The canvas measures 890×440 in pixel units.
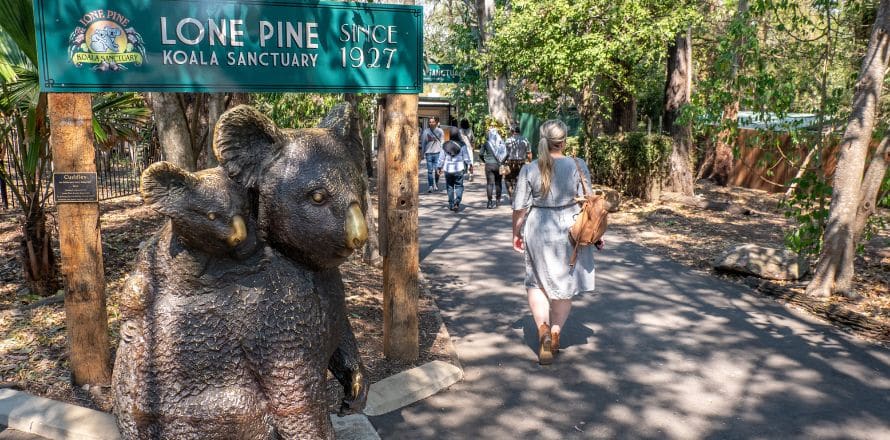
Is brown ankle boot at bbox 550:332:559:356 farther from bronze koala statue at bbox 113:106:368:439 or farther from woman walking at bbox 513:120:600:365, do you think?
bronze koala statue at bbox 113:106:368:439

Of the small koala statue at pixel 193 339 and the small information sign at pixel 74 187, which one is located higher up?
the small information sign at pixel 74 187

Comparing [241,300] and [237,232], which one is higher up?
[237,232]

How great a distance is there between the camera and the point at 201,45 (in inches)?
150

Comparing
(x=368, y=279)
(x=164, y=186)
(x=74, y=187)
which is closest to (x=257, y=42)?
(x=74, y=187)

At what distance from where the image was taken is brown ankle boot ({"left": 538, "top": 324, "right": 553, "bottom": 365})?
5.30 m

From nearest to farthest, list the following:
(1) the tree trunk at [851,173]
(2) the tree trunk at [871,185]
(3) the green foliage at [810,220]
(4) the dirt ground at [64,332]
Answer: (4) the dirt ground at [64,332] → (1) the tree trunk at [851,173] → (2) the tree trunk at [871,185] → (3) the green foliage at [810,220]

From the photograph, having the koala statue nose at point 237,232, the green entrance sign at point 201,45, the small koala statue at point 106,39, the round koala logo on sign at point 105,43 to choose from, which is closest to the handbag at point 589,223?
the green entrance sign at point 201,45

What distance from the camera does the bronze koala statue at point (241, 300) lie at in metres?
1.92

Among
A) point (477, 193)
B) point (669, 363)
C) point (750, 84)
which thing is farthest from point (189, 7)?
Result: point (477, 193)

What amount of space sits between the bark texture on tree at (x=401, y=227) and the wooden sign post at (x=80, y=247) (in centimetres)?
192

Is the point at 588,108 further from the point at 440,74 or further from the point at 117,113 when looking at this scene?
the point at 117,113

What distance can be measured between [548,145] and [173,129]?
138 inches

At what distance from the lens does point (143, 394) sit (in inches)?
76.6

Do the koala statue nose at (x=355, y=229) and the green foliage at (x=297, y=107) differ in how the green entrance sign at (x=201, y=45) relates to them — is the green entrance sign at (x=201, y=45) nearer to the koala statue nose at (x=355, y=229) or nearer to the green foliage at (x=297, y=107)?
the koala statue nose at (x=355, y=229)
